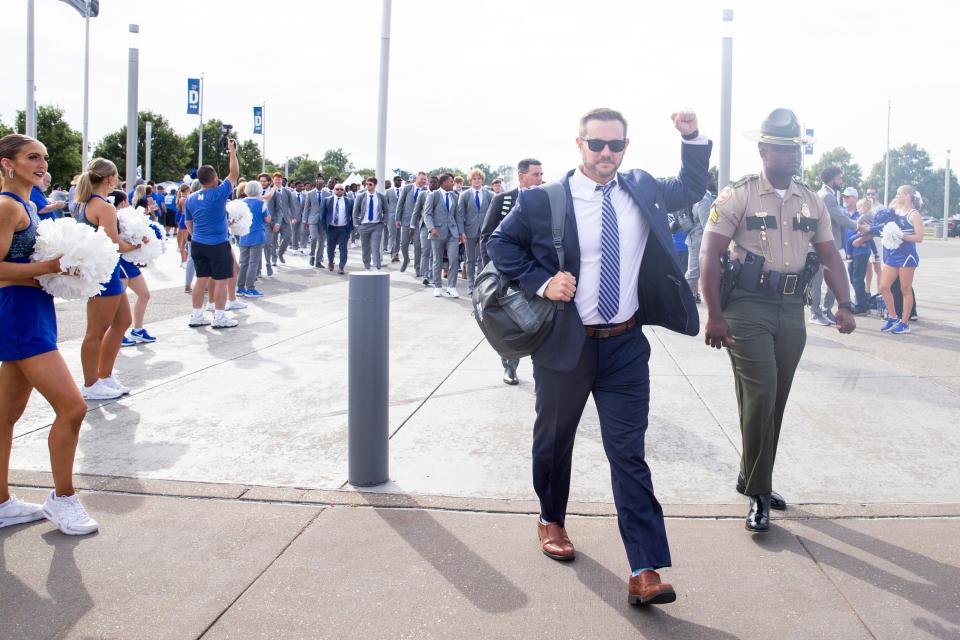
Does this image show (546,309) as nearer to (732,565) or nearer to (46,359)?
(732,565)

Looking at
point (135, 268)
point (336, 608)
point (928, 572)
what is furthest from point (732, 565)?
point (135, 268)

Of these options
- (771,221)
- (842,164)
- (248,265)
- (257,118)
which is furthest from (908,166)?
(771,221)

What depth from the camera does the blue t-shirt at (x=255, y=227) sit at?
12781 millimetres

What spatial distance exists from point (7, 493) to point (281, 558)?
1.42 m

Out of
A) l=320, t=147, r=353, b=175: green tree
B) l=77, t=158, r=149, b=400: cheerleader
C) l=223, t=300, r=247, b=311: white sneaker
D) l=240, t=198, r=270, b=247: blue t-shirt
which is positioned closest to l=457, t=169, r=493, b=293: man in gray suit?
l=240, t=198, r=270, b=247: blue t-shirt

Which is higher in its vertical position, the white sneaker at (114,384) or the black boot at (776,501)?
the white sneaker at (114,384)

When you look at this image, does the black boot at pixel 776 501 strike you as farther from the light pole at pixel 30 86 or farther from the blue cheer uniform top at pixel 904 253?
the light pole at pixel 30 86

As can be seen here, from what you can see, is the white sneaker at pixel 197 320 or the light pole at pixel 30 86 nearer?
the white sneaker at pixel 197 320

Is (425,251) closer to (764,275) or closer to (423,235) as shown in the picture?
(423,235)

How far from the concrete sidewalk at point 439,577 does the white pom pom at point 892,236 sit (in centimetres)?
747

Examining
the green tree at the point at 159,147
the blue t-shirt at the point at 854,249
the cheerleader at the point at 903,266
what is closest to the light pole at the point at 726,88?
the blue t-shirt at the point at 854,249

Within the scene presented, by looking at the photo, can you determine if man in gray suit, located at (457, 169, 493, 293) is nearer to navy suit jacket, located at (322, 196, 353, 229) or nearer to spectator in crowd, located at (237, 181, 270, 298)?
spectator in crowd, located at (237, 181, 270, 298)

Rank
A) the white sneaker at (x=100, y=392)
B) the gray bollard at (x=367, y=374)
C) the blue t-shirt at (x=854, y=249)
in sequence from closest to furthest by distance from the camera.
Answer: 1. the gray bollard at (x=367, y=374)
2. the white sneaker at (x=100, y=392)
3. the blue t-shirt at (x=854, y=249)

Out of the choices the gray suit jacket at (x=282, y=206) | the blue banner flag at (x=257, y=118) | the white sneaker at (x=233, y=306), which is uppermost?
the blue banner flag at (x=257, y=118)
